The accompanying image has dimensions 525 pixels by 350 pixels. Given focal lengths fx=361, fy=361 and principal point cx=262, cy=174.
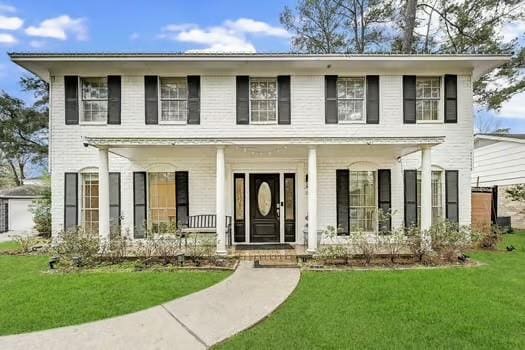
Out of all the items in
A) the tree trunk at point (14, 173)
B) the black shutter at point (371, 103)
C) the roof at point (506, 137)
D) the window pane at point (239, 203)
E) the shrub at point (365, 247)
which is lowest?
the shrub at point (365, 247)

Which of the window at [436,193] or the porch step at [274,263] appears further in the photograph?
the window at [436,193]

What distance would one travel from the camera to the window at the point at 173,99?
1038 cm

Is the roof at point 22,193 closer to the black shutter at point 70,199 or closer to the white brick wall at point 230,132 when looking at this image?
the black shutter at point 70,199

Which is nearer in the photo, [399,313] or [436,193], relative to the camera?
[399,313]

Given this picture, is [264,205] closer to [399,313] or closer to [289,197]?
[289,197]

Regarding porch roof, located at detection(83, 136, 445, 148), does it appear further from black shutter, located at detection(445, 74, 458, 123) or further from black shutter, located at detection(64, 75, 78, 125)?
black shutter, located at detection(445, 74, 458, 123)

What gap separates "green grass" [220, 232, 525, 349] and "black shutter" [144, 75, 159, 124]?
20.4 feet

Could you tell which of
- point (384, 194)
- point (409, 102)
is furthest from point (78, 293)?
point (409, 102)

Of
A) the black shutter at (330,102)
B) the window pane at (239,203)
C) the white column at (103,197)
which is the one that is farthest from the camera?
the window pane at (239,203)

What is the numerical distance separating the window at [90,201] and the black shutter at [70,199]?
0.24 metres

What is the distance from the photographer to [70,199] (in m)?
10.2

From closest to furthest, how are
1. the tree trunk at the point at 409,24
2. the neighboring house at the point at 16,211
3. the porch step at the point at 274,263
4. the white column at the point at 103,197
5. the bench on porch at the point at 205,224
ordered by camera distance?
the porch step at the point at 274,263 < the white column at the point at 103,197 < the bench on porch at the point at 205,224 < the tree trunk at the point at 409,24 < the neighboring house at the point at 16,211

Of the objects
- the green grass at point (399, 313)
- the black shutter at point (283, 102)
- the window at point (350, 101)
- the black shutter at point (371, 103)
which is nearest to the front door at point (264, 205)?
the black shutter at point (283, 102)

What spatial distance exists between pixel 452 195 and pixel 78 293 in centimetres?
971
